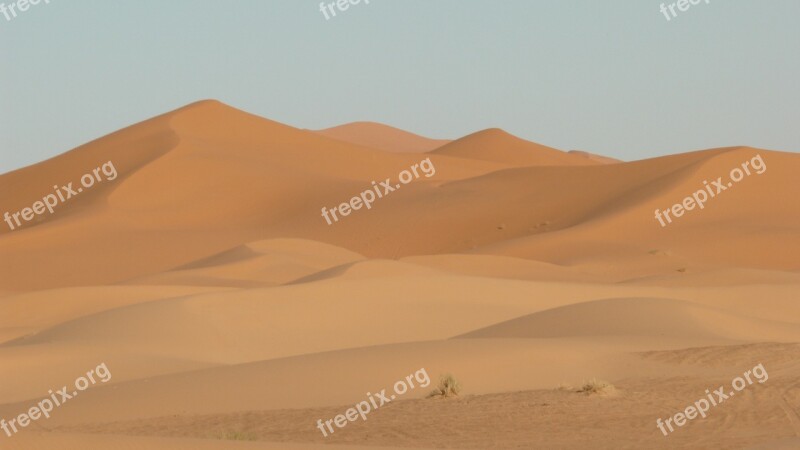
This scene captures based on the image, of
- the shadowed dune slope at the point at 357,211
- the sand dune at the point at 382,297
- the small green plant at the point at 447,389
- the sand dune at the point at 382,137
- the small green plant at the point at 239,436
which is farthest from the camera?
the sand dune at the point at 382,137

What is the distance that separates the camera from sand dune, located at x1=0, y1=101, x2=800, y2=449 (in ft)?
45.4

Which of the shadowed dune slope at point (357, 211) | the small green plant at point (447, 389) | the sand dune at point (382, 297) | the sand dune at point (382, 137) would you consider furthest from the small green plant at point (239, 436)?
the sand dune at point (382, 137)

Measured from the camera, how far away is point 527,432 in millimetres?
12859

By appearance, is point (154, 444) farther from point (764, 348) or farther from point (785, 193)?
point (785, 193)

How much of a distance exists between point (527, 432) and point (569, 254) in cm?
3340

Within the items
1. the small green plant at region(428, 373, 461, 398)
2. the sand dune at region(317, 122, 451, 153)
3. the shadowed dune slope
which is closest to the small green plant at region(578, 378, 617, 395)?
the small green plant at region(428, 373, 461, 398)

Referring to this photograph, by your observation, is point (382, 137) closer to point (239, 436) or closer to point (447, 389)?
point (447, 389)

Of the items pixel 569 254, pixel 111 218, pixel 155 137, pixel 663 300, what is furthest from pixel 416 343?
pixel 155 137

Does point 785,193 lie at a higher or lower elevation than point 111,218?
lower

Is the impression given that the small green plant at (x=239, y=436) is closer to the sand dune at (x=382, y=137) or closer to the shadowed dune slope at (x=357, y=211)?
the shadowed dune slope at (x=357, y=211)

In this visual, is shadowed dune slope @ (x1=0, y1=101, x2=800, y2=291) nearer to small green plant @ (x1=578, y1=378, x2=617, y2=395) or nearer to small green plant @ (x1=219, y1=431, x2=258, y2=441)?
small green plant @ (x1=578, y1=378, x2=617, y2=395)

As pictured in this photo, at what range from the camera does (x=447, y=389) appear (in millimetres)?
14883

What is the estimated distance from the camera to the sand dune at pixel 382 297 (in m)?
13.9

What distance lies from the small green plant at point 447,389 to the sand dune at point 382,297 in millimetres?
240
